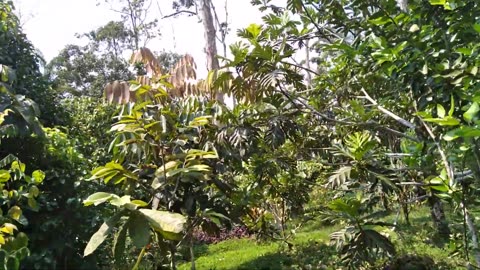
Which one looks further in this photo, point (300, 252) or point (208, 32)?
point (208, 32)

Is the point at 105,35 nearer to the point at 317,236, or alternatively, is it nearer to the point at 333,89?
the point at 317,236

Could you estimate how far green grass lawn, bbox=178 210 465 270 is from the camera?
18.8 feet

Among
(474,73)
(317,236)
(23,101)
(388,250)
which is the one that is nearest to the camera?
(474,73)

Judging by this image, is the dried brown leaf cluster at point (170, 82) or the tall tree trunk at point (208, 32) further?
the tall tree trunk at point (208, 32)

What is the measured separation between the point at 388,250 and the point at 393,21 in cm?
118

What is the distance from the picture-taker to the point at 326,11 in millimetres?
2908

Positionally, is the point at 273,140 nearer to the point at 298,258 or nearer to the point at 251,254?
the point at 298,258

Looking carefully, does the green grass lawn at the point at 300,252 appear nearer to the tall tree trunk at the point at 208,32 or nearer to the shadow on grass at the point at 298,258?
the shadow on grass at the point at 298,258

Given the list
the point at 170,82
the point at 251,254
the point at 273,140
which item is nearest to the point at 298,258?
the point at 251,254

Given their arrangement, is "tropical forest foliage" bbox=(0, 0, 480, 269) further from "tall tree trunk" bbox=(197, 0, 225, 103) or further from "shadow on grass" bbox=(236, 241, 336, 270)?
"tall tree trunk" bbox=(197, 0, 225, 103)

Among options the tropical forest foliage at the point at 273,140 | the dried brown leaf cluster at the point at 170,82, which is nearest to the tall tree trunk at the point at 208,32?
the tropical forest foliage at the point at 273,140

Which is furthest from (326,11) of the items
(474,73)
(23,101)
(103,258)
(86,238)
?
(103,258)

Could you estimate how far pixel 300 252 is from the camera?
696 cm

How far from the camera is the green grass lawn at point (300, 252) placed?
5.73 meters
